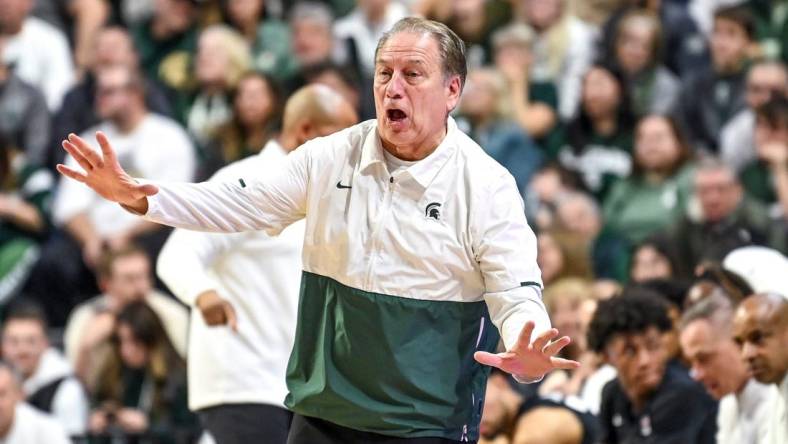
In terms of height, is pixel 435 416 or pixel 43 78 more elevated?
pixel 43 78

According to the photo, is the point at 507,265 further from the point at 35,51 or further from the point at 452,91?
the point at 35,51

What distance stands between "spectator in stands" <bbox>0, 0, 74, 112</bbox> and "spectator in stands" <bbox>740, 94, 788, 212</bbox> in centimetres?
→ 523

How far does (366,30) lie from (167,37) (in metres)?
1.68

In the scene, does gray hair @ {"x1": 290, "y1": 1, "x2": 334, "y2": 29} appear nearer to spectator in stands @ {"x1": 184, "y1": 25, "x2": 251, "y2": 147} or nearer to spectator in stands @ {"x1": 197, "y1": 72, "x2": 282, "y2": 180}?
spectator in stands @ {"x1": 184, "y1": 25, "x2": 251, "y2": 147}

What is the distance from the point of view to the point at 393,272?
4727 millimetres

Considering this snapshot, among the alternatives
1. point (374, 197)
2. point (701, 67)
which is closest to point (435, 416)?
point (374, 197)

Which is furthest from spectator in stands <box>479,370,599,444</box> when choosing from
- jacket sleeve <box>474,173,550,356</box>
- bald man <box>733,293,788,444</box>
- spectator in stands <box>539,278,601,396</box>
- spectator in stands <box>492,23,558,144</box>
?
spectator in stands <box>492,23,558,144</box>

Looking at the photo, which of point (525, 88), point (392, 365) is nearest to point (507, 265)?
point (392, 365)

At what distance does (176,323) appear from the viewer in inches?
389

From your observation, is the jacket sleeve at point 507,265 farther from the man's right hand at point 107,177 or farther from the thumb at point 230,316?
the thumb at point 230,316

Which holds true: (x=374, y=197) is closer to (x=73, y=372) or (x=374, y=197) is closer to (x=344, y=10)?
(x=73, y=372)

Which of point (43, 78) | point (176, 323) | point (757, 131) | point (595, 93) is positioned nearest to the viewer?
point (176, 323)

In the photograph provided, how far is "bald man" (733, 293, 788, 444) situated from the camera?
20.2 ft

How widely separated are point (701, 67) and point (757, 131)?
4.20 feet
